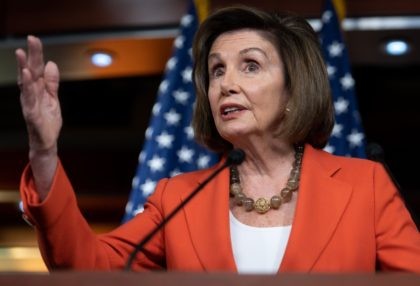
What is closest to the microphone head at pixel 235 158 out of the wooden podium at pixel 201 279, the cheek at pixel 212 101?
the cheek at pixel 212 101

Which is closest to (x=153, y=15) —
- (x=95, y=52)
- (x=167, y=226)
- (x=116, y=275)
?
(x=95, y=52)

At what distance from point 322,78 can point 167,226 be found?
60 cm

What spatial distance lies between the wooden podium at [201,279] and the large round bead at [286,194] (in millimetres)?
858

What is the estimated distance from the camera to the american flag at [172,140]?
10.4 ft

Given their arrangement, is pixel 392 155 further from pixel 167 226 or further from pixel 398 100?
pixel 167 226

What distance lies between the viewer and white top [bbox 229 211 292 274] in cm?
200

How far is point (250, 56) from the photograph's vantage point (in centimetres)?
228

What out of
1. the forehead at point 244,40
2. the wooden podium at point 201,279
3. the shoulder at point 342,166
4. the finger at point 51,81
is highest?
the forehead at point 244,40

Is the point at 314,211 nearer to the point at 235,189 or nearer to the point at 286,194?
the point at 286,194

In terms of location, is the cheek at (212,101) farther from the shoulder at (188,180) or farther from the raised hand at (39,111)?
the raised hand at (39,111)

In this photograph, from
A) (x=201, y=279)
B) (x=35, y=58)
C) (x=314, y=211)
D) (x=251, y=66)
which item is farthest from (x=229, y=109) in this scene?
(x=201, y=279)

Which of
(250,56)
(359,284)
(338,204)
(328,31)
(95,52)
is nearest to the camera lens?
(359,284)

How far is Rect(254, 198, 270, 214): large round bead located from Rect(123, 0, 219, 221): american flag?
3.43 feet

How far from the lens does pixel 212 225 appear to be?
2062 mm
